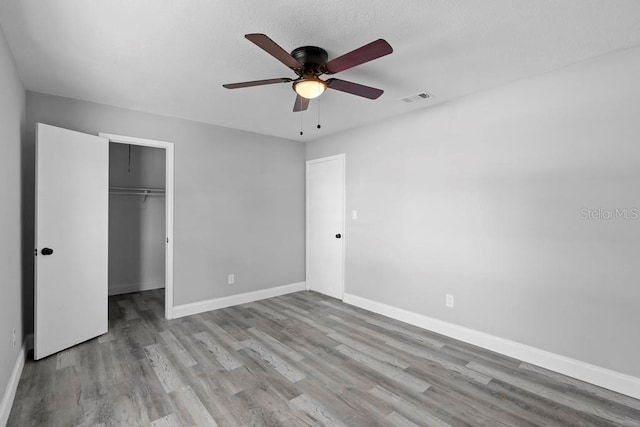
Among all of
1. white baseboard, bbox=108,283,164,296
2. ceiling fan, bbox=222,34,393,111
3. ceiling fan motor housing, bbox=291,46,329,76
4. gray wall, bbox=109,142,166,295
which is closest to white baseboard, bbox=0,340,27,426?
white baseboard, bbox=108,283,164,296

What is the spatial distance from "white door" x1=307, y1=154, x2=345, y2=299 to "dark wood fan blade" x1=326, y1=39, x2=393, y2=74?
2.57m

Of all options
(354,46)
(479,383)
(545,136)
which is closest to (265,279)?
(479,383)

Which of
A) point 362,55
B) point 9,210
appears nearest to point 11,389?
point 9,210

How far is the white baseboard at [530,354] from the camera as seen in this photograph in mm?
2279

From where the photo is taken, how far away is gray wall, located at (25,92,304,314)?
3.49 meters

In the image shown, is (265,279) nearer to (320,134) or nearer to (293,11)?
(320,134)

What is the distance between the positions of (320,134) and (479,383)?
3.67 m

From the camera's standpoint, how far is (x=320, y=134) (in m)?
4.77

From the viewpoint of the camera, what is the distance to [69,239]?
3014mm

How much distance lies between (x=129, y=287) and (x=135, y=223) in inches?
40.6

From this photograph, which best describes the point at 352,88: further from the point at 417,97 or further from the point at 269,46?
the point at 417,97

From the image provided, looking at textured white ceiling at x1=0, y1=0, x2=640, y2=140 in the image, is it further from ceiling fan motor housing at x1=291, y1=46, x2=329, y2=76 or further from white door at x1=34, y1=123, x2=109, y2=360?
white door at x1=34, y1=123, x2=109, y2=360

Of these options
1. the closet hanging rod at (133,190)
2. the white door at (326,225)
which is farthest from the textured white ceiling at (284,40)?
the closet hanging rod at (133,190)

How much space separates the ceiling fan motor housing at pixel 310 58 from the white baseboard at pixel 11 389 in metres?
2.87
